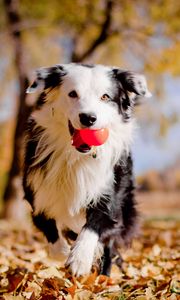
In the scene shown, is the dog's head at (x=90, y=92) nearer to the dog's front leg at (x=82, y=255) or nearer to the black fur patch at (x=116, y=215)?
the black fur patch at (x=116, y=215)

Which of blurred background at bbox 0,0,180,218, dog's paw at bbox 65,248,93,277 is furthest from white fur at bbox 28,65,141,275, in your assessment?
blurred background at bbox 0,0,180,218

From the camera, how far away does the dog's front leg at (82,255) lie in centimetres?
392

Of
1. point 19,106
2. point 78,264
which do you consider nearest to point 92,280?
point 78,264

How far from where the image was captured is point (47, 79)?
4445 mm

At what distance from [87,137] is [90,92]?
1.13 feet

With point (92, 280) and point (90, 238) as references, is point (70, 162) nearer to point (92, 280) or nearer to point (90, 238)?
point (90, 238)

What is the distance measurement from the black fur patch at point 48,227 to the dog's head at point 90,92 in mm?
950

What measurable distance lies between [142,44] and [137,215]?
7.94 m

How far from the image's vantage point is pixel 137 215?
524 cm

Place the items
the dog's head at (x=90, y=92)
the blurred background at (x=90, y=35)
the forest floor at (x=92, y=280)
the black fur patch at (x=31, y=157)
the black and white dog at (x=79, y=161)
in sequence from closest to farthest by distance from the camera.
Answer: the forest floor at (x=92, y=280), the dog's head at (x=90, y=92), the black and white dog at (x=79, y=161), the black fur patch at (x=31, y=157), the blurred background at (x=90, y=35)

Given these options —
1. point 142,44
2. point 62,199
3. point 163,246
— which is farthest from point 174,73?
point 62,199

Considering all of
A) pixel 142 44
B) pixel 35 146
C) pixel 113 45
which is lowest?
pixel 35 146

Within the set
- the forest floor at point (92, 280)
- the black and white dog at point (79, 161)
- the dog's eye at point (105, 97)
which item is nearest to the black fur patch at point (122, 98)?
the black and white dog at point (79, 161)

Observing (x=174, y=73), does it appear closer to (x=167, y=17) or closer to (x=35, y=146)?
(x=167, y=17)
